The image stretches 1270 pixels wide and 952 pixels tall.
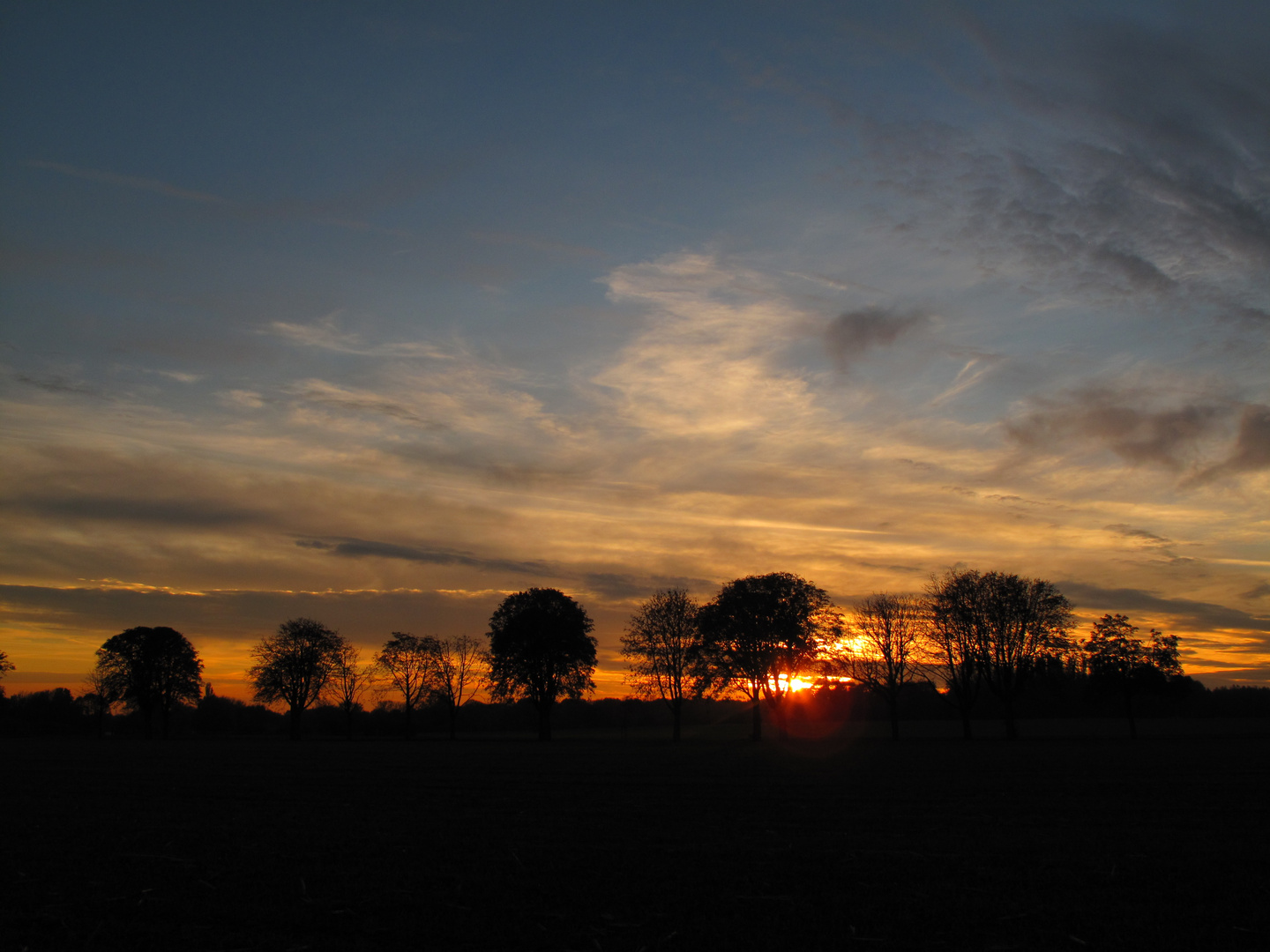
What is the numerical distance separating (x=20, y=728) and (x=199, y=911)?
11941cm

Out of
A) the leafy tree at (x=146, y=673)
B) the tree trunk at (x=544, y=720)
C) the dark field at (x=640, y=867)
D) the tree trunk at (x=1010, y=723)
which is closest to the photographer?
the dark field at (x=640, y=867)

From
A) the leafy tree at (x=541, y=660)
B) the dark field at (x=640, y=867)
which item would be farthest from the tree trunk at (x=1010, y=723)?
the dark field at (x=640, y=867)

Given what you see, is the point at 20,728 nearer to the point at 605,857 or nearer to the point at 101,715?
the point at 101,715

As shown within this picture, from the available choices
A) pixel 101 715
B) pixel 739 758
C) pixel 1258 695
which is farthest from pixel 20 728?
pixel 1258 695

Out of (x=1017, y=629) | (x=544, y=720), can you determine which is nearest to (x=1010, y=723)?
(x=1017, y=629)

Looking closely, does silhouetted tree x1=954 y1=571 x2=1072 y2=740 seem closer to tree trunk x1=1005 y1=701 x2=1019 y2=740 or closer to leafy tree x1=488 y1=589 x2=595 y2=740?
tree trunk x1=1005 y1=701 x2=1019 y2=740

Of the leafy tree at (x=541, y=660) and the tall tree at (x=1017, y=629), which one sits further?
the leafy tree at (x=541, y=660)

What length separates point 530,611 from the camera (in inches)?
3127

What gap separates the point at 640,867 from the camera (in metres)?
11.0

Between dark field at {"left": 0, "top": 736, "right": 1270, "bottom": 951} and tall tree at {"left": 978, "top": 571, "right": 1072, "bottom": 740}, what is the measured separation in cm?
4997

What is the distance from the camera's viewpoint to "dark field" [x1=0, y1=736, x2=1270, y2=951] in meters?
7.96

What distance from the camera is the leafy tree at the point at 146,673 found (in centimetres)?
9662

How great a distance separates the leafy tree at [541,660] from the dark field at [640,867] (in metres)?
56.2

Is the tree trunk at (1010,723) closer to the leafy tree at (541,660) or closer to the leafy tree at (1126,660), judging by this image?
the leafy tree at (1126,660)
